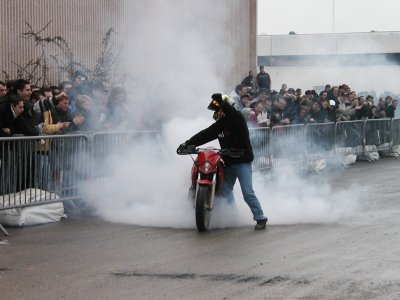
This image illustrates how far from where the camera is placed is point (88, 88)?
13.8m

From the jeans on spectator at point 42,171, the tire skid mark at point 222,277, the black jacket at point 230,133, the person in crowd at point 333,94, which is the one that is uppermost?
the person in crowd at point 333,94

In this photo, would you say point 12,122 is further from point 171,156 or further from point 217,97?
point 217,97

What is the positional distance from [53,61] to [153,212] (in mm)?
7446

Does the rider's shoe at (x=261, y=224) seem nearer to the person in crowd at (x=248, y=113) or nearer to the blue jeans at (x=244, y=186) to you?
the blue jeans at (x=244, y=186)

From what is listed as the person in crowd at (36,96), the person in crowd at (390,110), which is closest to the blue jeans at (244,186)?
the person in crowd at (36,96)

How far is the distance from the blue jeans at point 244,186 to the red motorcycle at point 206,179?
10 cm

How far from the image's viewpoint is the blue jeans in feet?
33.6

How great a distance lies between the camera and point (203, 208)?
980 cm

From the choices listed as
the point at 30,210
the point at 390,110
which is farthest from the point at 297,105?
the point at 30,210

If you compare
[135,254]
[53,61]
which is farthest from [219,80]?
[135,254]

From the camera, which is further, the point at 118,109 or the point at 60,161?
the point at 118,109

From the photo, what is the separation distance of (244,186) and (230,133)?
2.29ft

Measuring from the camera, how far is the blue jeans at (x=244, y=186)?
10.2 meters

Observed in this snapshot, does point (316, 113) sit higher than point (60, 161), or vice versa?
point (316, 113)
